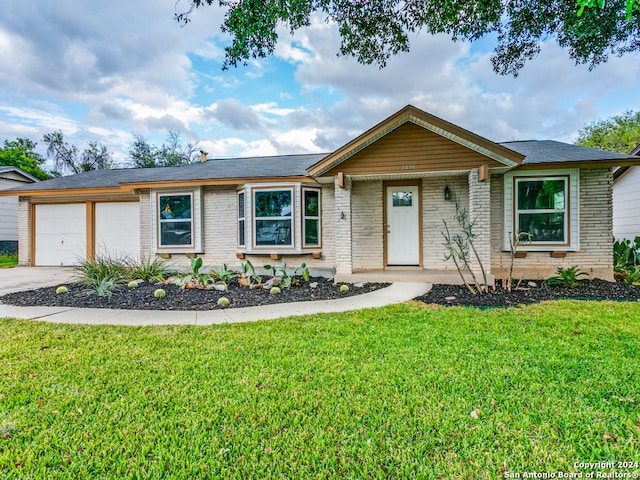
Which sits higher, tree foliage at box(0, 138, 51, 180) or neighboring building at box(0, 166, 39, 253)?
tree foliage at box(0, 138, 51, 180)

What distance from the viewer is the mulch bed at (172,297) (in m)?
5.62

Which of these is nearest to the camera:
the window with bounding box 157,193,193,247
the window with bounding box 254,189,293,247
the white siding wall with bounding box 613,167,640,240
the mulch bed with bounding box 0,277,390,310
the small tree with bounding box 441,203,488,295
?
the mulch bed with bounding box 0,277,390,310

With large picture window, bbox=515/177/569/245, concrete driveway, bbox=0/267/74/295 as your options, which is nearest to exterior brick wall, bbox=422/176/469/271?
large picture window, bbox=515/177/569/245

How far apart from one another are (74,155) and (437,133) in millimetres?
33739

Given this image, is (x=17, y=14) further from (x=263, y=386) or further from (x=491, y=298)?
(x=491, y=298)

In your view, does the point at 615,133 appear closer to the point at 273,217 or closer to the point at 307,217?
the point at 307,217

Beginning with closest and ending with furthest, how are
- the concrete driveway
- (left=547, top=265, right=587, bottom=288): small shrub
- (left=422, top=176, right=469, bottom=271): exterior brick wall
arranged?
(left=547, top=265, right=587, bottom=288): small shrub
the concrete driveway
(left=422, top=176, right=469, bottom=271): exterior brick wall

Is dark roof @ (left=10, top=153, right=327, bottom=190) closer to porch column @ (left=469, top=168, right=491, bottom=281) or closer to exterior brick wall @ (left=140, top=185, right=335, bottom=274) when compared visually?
exterior brick wall @ (left=140, top=185, right=335, bottom=274)

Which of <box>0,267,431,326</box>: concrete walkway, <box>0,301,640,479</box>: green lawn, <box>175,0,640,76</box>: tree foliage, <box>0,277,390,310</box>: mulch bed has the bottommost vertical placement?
<box>0,301,640,479</box>: green lawn

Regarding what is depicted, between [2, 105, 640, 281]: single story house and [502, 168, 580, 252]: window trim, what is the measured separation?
25 mm

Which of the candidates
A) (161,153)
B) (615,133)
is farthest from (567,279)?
(161,153)

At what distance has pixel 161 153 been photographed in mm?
28703

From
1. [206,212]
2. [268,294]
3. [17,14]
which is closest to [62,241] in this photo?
[206,212]

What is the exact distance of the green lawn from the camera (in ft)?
5.88
